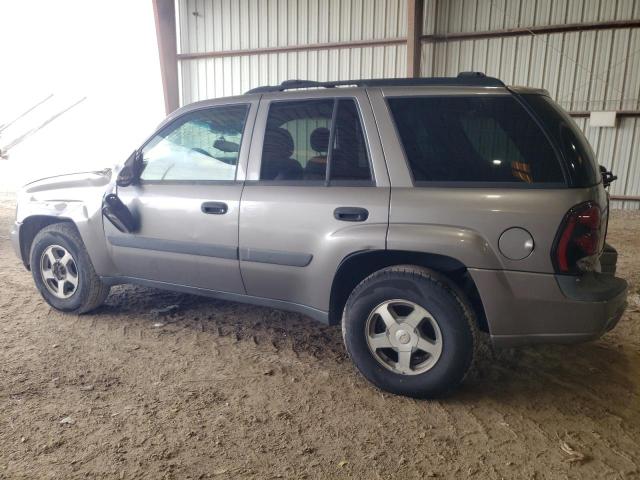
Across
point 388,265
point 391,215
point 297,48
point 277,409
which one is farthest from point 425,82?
point 297,48

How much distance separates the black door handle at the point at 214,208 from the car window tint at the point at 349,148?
78 centimetres

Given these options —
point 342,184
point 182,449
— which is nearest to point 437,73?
point 342,184

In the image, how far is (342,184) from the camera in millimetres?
2994

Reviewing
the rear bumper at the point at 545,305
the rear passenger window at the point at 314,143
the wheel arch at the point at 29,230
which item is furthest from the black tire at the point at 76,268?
the rear bumper at the point at 545,305

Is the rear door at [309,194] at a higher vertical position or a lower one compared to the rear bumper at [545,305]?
higher

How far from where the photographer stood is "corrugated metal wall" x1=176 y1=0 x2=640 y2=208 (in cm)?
1040

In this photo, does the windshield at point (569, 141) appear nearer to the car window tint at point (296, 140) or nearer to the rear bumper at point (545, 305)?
the rear bumper at point (545, 305)

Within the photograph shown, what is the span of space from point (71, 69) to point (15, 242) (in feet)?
54.0

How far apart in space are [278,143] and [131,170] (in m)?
1.22

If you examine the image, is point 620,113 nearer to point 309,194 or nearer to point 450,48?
point 450,48

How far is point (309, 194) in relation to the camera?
3061 mm

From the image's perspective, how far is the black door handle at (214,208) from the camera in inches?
131

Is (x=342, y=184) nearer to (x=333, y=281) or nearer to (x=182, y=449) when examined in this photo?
(x=333, y=281)

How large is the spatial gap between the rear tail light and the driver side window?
2.02 m
